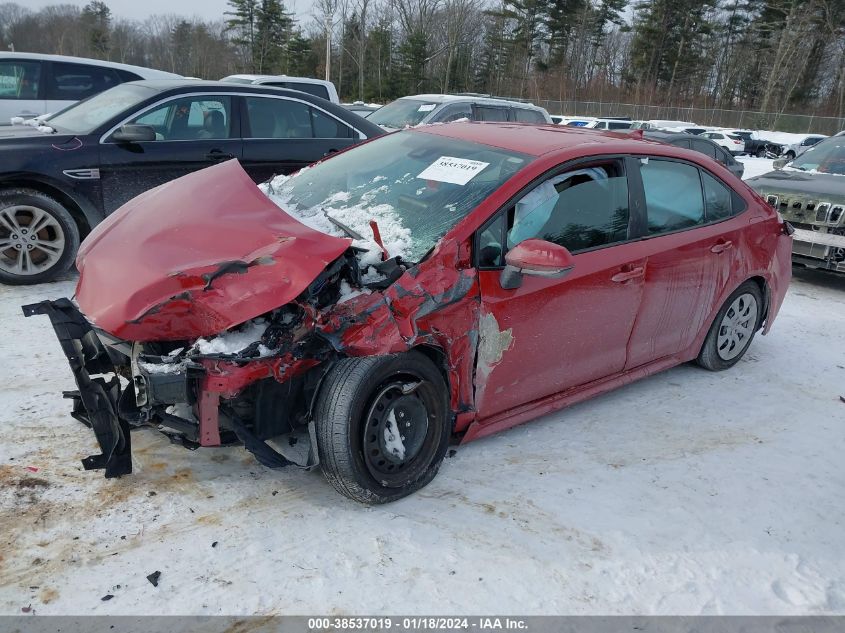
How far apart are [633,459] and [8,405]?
3411 millimetres

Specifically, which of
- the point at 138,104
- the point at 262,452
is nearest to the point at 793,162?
the point at 138,104

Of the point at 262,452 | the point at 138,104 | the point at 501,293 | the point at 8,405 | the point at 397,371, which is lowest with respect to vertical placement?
the point at 8,405

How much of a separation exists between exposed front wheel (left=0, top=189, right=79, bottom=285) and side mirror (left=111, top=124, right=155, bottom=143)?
0.76 m

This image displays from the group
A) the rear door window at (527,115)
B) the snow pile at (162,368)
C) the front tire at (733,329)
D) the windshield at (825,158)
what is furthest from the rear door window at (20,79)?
the windshield at (825,158)

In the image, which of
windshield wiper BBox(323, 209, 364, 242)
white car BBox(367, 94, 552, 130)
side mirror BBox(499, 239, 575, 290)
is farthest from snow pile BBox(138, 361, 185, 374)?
white car BBox(367, 94, 552, 130)

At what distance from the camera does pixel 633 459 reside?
361 cm

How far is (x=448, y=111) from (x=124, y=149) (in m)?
6.77

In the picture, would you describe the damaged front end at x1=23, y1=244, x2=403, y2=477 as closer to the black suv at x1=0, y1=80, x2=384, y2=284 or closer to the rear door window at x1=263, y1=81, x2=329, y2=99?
the black suv at x1=0, y1=80, x2=384, y2=284

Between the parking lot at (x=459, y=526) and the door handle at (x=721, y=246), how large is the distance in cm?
111

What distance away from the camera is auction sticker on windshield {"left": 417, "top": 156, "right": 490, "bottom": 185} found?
3.45 m

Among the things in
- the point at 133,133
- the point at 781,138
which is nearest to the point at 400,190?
the point at 133,133

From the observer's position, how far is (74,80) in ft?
30.0

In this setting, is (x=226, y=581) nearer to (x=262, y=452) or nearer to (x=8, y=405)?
(x=262, y=452)

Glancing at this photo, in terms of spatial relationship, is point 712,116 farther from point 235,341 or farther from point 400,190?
point 235,341
